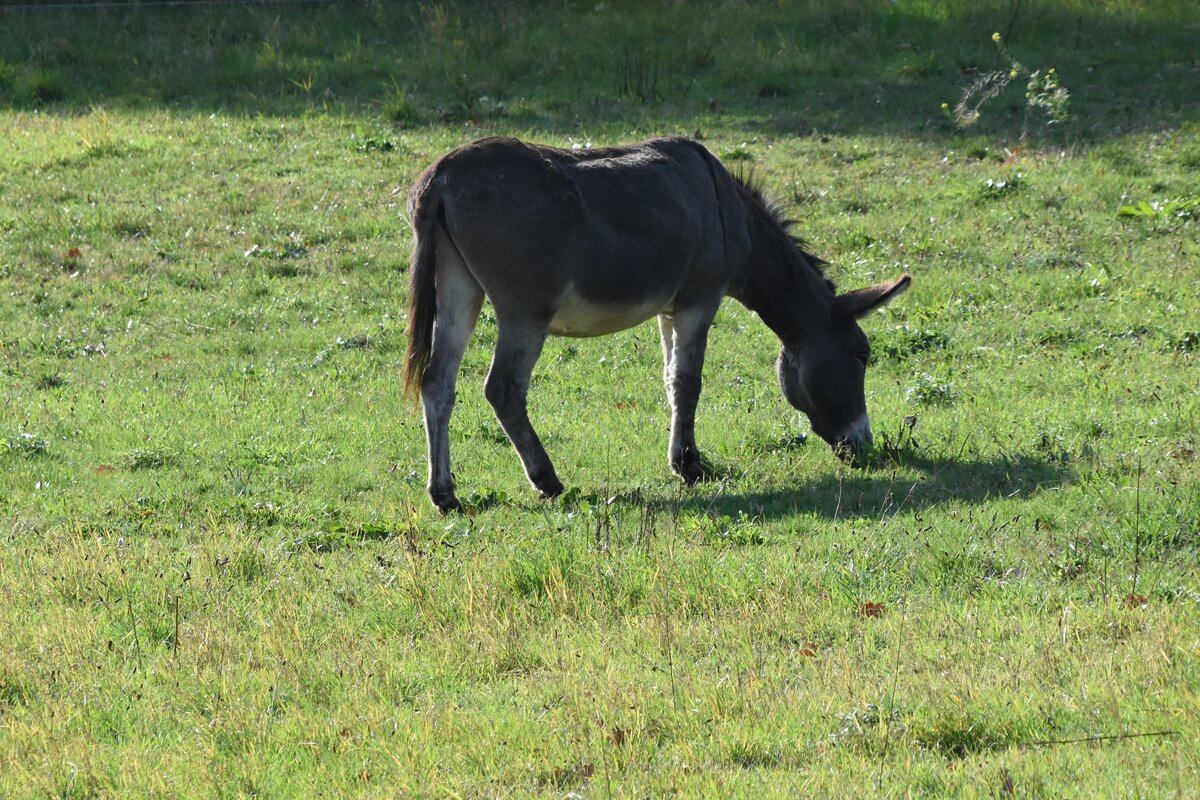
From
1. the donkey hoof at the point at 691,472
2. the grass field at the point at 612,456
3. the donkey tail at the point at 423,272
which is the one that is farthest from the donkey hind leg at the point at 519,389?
the donkey hoof at the point at 691,472

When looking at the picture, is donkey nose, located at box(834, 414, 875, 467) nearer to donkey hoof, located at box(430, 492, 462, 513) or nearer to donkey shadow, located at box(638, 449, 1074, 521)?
donkey shadow, located at box(638, 449, 1074, 521)

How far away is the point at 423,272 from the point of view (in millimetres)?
7887

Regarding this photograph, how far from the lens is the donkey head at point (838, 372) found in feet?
29.5

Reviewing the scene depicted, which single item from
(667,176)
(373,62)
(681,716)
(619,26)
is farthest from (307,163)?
→ (681,716)

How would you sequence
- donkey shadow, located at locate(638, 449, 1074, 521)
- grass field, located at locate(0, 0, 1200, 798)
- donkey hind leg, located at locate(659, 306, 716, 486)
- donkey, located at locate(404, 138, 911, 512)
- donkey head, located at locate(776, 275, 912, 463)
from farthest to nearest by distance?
donkey head, located at locate(776, 275, 912, 463) < donkey hind leg, located at locate(659, 306, 716, 486) < donkey, located at locate(404, 138, 911, 512) < donkey shadow, located at locate(638, 449, 1074, 521) < grass field, located at locate(0, 0, 1200, 798)

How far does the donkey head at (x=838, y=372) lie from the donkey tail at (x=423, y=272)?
2.74 metres

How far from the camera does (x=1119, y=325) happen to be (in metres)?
11.0

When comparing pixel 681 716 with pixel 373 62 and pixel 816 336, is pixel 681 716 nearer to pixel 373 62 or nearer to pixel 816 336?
pixel 816 336

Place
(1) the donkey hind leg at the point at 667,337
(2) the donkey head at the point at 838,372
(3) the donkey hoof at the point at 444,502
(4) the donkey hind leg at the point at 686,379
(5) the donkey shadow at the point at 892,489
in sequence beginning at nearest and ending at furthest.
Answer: (5) the donkey shadow at the point at 892,489 < (3) the donkey hoof at the point at 444,502 < (4) the donkey hind leg at the point at 686,379 < (2) the donkey head at the point at 838,372 < (1) the donkey hind leg at the point at 667,337

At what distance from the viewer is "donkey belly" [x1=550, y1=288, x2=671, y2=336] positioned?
26.8 feet

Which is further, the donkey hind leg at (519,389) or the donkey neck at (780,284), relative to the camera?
the donkey neck at (780,284)

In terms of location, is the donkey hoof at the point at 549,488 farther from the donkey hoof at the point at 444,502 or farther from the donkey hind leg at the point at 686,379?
the donkey hind leg at the point at 686,379

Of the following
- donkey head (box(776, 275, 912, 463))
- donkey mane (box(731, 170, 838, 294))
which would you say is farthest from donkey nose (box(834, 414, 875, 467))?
donkey mane (box(731, 170, 838, 294))

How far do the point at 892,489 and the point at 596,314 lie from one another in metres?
2.09
